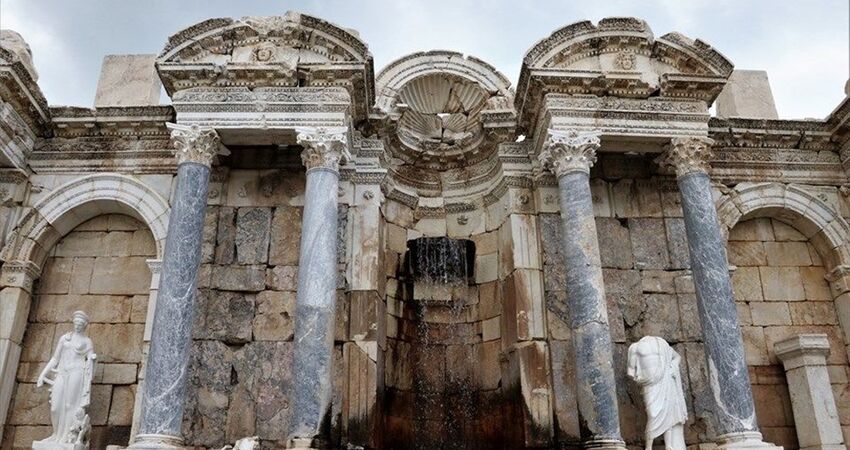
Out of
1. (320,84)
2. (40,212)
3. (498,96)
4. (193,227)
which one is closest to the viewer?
(193,227)

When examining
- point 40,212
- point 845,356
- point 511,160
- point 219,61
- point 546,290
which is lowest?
point 845,356

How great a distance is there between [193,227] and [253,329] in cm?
179

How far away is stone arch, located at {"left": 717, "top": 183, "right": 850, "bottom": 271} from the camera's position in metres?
11.0

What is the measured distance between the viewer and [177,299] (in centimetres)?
852

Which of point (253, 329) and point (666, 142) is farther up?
point (666, 142)

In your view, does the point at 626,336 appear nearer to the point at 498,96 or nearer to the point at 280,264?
the point at 498,96

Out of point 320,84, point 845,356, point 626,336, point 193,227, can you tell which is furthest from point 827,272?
point 193,227

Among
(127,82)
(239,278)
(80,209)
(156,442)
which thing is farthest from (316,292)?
(127,82)

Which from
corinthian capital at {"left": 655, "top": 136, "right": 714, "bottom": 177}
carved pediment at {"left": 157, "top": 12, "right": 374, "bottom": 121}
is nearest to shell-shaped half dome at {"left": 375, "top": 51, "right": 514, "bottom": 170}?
carved pediment at {"left": 157, "top": 12, "right": 374, "bottom": 121}

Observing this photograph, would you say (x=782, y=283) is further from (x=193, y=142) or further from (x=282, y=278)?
(x=193, y=142)

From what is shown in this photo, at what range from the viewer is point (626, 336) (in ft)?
33.0

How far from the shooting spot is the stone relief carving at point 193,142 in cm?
930

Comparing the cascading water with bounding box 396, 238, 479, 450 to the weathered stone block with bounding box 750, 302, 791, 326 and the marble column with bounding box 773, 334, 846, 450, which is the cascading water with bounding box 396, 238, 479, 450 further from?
the marble column with bounding box 773, 334, 846, 450

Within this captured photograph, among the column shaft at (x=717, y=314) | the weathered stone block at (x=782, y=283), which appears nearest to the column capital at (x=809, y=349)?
the weathered stone block at (x=782, y=283)
